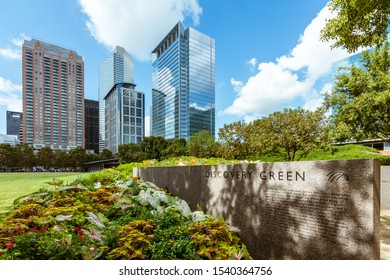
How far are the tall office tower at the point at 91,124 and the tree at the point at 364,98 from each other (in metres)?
104

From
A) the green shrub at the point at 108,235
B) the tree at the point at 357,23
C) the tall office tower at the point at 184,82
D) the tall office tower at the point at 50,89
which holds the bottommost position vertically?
the green shrub at the point at 108,235

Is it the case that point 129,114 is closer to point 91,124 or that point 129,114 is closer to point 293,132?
point 91,124

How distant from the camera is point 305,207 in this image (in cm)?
312

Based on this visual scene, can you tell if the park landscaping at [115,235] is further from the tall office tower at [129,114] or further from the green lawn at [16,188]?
the tall office tower at [129,114]

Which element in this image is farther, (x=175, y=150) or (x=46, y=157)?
(x=46, y=157)

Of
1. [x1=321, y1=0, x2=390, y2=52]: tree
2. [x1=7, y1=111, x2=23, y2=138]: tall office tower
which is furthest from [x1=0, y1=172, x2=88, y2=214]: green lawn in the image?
[x1=7, y1=111, x2=23, y2=138]: tall office tower

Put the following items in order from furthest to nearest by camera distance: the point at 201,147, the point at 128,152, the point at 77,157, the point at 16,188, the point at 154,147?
the point at 77,157 → the point at 128,152 → the point at 154,147 → the point at 201,147 → the point at 16,188

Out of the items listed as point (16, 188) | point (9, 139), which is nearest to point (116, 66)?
point (9, 139)

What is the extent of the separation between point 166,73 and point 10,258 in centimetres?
5123

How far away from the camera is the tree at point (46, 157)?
56.2 meters

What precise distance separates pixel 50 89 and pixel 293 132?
3195 centimetres

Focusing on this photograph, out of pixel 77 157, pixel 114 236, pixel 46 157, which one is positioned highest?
pixel 114 236

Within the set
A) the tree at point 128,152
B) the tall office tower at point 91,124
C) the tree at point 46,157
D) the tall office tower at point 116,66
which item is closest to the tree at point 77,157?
the tree at point 46,157

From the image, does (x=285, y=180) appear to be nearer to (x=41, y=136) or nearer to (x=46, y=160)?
(x=41, y=136)
